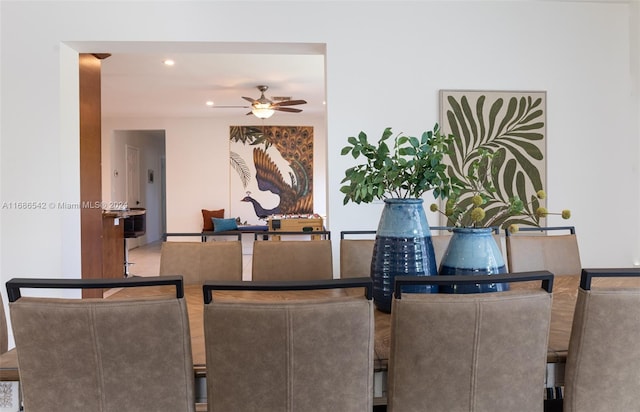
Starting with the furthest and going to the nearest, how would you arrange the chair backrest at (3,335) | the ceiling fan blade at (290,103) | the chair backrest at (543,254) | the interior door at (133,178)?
the interior door at (133,178), the ceiling fan blade at (290,103), the chair backrest at (543,254), the chair backrest at (3,335)

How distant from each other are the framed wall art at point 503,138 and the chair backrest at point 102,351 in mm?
2380

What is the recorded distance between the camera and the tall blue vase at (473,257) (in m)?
1.34

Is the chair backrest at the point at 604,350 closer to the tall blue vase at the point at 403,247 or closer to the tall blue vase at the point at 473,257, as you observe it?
the tall blue vase at the point at 473,257

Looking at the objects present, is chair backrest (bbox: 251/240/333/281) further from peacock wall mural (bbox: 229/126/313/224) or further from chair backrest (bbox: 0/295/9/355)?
peacock wall mural (bbox: 229/126/313/224)

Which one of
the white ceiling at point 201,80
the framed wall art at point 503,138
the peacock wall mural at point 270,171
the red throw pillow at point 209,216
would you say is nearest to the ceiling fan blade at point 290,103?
the white ceiling at point 201,80

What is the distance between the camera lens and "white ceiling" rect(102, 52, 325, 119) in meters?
4.20

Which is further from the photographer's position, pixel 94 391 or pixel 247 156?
pixel 247 156

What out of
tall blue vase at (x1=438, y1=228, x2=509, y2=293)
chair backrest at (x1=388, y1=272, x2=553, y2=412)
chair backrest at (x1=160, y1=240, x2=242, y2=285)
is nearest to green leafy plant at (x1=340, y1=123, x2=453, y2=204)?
tall blue vase at (x1=438, y1=228, x2=509, y2=293)

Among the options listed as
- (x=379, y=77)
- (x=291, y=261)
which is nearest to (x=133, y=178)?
(x=379, y=77)

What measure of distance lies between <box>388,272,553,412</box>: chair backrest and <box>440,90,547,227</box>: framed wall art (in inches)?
79.1

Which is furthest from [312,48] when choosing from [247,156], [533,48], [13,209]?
[247,156]

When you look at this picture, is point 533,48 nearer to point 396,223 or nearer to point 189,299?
point 396,223

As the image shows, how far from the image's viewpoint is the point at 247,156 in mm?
7363

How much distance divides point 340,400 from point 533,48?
10.1 ft
